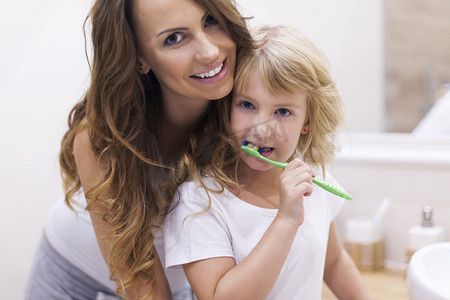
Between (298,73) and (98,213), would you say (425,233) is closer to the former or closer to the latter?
(298,73)

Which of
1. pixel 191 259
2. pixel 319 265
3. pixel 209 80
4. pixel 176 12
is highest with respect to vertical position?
pixel 176 12

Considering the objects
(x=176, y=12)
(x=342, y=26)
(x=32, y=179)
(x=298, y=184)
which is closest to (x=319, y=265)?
(x=298, y=184)

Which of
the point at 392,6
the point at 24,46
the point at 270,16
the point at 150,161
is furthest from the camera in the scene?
the point at 270,16

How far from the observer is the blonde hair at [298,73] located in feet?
2.72

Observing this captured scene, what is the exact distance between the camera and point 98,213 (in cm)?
92

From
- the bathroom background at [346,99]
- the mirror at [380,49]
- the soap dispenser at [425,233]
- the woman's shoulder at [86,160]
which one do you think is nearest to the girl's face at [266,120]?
the woman's shoulder at [86,160]

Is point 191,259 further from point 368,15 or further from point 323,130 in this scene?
point 368,15

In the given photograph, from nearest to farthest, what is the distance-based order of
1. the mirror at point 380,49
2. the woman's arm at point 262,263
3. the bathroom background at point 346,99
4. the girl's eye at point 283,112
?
1. the woman's arm at point 262,263
2. the girl's eye at point 283,112
3. the bathroom background at point 346,99
4. the mirror at point 380,49

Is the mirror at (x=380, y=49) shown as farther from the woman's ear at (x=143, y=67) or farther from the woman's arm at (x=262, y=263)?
the woman's arm at (x=262, y=263)

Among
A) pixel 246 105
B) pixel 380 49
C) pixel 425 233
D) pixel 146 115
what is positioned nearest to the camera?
pixel 246 105

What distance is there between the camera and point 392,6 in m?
1.55

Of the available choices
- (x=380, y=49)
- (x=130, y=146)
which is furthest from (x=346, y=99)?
(x=130, y=146)

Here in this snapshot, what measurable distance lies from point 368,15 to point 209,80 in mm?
949

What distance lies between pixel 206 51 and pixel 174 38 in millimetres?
63
